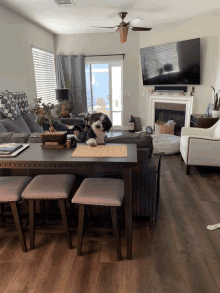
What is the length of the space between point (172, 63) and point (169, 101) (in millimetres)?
904

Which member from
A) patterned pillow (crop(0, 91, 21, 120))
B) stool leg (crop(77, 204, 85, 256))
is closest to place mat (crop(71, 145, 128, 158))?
stool leg (crop(77, 204, 85, 256))

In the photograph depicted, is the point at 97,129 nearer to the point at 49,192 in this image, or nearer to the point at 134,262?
the point at 49,192

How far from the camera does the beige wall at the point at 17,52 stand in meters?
3.75

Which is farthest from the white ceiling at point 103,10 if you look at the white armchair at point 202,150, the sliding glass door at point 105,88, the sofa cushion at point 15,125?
the white armchair at point 202,150

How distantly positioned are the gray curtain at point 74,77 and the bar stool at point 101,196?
4837mm

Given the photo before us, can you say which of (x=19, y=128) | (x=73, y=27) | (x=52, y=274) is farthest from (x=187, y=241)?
(x=73, y=27)

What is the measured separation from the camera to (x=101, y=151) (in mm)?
1660

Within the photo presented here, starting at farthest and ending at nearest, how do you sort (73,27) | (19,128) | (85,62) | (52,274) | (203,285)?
(85,62), (73,27), (19,128), (52,274), (203,285)

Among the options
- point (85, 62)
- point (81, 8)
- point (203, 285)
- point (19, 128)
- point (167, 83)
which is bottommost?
point (203, 285)

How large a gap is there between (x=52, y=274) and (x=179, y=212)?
137cm

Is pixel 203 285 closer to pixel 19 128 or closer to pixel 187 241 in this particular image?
pixel 187 241

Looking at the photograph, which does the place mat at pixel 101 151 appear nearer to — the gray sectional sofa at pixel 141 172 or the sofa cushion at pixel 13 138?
the gray sectional sofa at pixel 141 172

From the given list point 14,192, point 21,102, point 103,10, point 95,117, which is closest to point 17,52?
point 21,102

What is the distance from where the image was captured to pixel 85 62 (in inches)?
244
